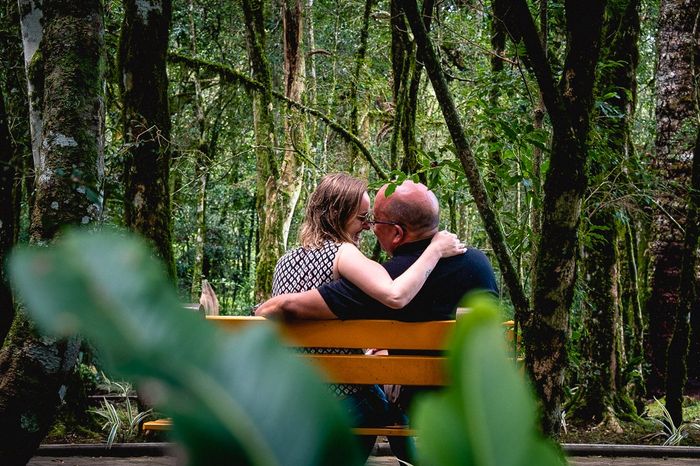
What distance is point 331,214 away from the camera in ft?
14.8

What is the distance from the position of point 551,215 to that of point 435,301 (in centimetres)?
74

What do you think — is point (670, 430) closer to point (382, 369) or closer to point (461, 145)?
point (382, 369)

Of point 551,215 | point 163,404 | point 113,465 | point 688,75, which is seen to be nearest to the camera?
point 163,404

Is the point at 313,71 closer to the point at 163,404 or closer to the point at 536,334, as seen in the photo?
the point at 536,334

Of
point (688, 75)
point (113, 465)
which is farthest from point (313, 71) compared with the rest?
point (113, 465)

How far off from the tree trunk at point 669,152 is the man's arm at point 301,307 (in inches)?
279

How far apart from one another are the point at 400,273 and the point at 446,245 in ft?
0.92

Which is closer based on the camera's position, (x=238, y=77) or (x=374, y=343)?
(x=374, y=343)

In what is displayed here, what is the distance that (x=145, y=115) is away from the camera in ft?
24.5

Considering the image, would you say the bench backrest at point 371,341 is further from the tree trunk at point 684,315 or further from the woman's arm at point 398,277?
the tree trunk at point 684,315

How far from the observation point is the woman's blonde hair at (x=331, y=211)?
4484 mm

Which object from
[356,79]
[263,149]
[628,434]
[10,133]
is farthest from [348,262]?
[356,79]

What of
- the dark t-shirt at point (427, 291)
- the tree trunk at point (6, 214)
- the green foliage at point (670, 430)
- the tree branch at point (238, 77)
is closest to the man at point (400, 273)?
the dark t-shirt at point (427, 291)

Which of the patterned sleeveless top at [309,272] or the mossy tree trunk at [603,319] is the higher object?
the patterned sleeveless top at [309,272]
